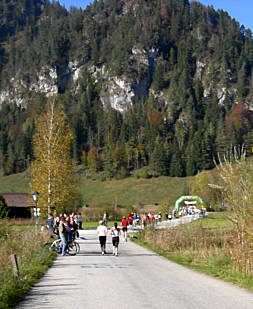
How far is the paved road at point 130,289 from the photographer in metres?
8.75

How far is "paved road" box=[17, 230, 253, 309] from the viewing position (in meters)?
8.75

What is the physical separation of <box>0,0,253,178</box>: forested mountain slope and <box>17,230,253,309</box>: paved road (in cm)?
10428

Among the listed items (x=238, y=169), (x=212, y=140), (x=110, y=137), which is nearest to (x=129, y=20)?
(x=110, y=137)

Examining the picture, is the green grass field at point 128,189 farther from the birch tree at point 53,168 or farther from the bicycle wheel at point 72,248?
the bicycle wheel at point 72,248

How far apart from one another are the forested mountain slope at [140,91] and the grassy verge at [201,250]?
96.1 meters

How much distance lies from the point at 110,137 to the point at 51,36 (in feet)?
233

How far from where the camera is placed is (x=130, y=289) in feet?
34.5

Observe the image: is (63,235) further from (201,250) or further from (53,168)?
(53,168)

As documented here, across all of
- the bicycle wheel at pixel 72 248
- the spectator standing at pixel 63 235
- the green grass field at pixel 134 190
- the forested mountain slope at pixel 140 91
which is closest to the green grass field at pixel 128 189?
the green grass field at pixel 134 190

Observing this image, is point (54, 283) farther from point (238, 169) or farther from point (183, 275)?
point (238, 169)

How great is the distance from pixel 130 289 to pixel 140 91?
16634 centimetres

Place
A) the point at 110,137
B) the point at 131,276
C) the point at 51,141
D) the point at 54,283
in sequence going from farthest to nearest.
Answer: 1. the point at 110,137
2. the point at 51,141
3. the point at 131,276
4. the point at 54,283

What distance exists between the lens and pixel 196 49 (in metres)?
187

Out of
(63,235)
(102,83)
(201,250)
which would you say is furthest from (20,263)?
(102,83)
